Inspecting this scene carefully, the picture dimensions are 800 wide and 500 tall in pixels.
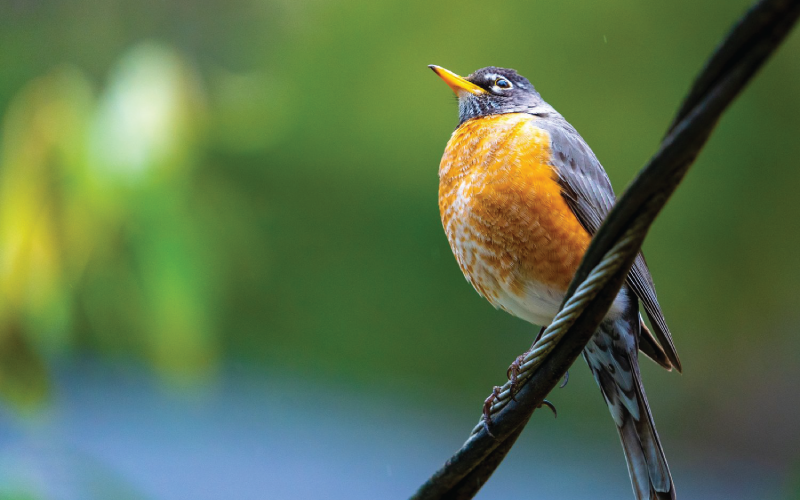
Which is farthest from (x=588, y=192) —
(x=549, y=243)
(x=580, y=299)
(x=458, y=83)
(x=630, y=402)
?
(x=580, y=299)

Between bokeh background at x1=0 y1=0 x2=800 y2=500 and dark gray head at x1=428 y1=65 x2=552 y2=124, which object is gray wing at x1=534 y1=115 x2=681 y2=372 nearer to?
dark gray head at x1=428 y1=65 x2=552 y2=124

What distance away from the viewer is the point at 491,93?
2.53 m

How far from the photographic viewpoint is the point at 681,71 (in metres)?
4.91

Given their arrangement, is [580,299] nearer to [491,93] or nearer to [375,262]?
[491,93]

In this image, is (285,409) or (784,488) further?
(285,409)

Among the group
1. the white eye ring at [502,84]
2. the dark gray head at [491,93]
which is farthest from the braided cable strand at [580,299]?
the white eye ring at [502,84]

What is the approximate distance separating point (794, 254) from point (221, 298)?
436 cm

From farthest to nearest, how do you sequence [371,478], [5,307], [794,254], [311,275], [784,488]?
[311,275]
[371,478]
[794,254]
[784,488]
[5,307]

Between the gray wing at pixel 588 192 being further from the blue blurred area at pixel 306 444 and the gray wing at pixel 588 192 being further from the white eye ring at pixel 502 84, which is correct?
the blue blurred area at pixel 306 444

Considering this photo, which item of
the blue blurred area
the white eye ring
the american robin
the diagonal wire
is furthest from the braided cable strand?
the blue blurred area

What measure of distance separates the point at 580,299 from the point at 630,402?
950 mm

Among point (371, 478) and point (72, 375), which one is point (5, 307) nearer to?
point (72, 375)

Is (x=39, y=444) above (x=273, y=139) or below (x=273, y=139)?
below

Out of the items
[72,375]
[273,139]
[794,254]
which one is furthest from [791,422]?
[72,375]
